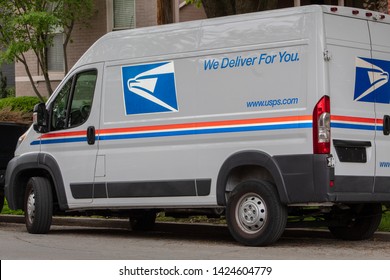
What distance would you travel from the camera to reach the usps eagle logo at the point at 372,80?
1126 cm

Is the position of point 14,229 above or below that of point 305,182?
below

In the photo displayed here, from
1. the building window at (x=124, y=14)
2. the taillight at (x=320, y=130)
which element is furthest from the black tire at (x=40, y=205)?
the building window at (x=124, y=14)

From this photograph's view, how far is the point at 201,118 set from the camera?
11.7 m

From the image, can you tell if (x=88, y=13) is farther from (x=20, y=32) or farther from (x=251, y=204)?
(x=251, y=204)

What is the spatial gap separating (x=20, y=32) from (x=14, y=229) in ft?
32.7

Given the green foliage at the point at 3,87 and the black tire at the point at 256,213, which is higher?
the green foliage at the point at 3,87

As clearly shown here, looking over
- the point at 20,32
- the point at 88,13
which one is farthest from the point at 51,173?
the point at 88,13

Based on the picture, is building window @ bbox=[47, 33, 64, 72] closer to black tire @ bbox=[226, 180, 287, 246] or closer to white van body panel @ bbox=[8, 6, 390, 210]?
white van body panel @ bbox=[8, 6, 390, 210]

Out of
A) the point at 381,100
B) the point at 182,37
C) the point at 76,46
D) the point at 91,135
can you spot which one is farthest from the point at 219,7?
the point at 76,46

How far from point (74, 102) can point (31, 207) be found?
1.68m

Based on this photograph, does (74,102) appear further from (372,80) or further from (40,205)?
(372,80)

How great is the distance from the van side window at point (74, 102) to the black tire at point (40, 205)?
81 centimetres

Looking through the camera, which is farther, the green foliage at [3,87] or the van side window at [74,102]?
the green foliage at [3,87]

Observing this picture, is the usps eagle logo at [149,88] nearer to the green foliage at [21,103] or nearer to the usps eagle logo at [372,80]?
the usps eagle logo at [372,80]
